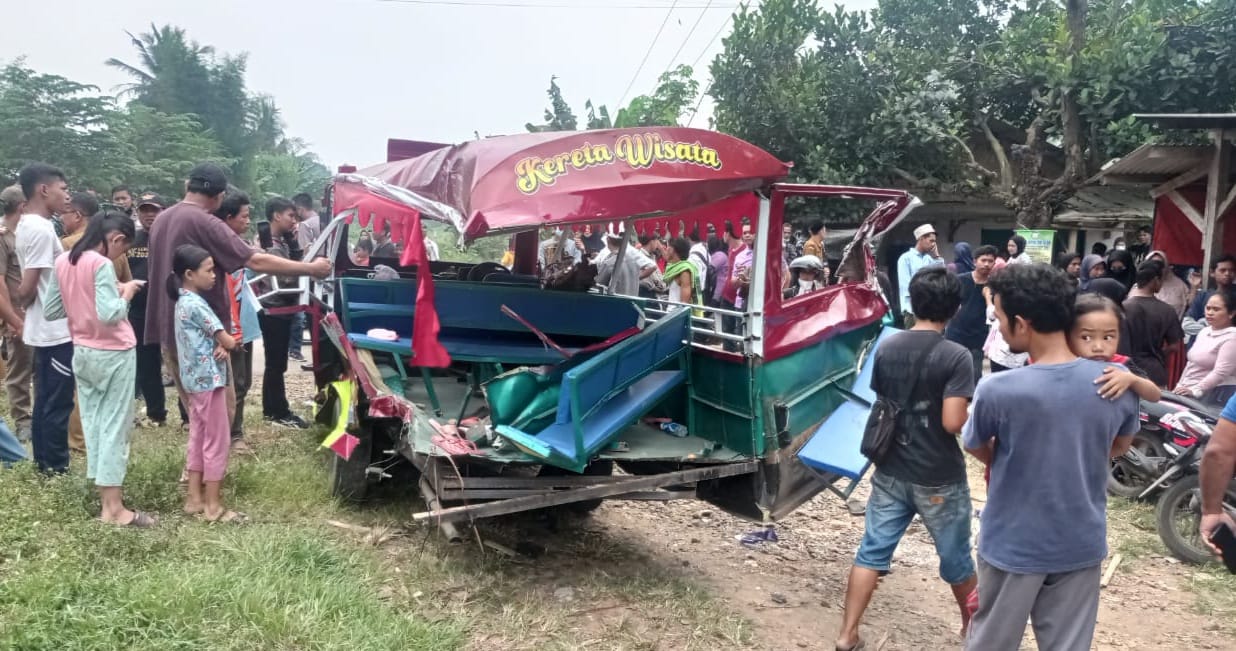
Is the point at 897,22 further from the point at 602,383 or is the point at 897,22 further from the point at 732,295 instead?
the point at 602,383

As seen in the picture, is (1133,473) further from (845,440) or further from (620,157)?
(620,157)

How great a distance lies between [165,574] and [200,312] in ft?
4.78

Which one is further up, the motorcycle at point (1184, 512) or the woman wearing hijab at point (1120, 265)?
the woman wearing hijab at point (1120, 265)

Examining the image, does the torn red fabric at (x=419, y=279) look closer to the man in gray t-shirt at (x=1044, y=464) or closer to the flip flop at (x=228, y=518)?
the flip flop at (x=228, y=518)

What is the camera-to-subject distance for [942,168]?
16.4 metres

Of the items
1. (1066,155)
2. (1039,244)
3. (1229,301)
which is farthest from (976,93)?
(1229,301)

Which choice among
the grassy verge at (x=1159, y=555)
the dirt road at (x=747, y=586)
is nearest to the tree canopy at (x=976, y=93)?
the grassy verge at (x=1159, y=555)

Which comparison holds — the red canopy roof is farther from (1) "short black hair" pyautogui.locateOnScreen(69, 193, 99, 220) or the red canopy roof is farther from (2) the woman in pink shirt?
(1) "short black hair" pyautogui.locateOnScreen(69, 193, 99, 220)

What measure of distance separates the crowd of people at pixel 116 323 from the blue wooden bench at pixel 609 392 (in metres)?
1.78

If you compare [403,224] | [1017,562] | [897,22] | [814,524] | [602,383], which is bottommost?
[814,524]

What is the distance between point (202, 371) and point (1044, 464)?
12.9 feet

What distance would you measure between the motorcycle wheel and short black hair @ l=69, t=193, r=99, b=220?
740 cm

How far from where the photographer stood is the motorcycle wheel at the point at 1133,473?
5668 millimetres

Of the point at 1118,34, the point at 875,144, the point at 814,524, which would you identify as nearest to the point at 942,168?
the point at 875,144
